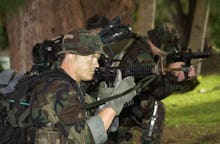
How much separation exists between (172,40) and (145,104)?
2.80ft

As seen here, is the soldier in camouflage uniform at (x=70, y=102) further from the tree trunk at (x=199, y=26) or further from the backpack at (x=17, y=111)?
the tree trunk at (x=199, y=26)

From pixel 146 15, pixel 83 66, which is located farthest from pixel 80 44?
pixel 146 15

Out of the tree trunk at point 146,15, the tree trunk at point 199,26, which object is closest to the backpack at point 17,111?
the tree trunk at point 146,15

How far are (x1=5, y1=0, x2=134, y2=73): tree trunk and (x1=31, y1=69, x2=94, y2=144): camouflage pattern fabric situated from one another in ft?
8.47

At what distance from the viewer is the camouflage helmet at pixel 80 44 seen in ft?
9.57

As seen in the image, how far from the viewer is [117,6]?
256 inches

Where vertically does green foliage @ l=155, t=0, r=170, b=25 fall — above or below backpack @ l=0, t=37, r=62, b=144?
below

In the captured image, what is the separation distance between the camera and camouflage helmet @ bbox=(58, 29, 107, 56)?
9.57 feet

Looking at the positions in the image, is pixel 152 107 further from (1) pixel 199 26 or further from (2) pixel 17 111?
(1) pixel 199 26

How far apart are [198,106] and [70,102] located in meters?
7.29

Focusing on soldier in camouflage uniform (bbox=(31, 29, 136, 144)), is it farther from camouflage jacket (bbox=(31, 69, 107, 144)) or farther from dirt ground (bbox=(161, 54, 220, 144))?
dirt ground (bbox=(161, 54, 220, 144))

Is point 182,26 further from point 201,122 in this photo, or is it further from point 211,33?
point 201,122

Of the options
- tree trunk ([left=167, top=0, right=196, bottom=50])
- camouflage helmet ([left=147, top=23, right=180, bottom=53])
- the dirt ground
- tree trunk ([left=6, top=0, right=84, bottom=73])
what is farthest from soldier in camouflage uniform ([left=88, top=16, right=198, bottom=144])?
tree trunk ([left=167, top=0, right=196, bottom=50])

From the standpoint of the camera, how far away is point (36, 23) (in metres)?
5.32
